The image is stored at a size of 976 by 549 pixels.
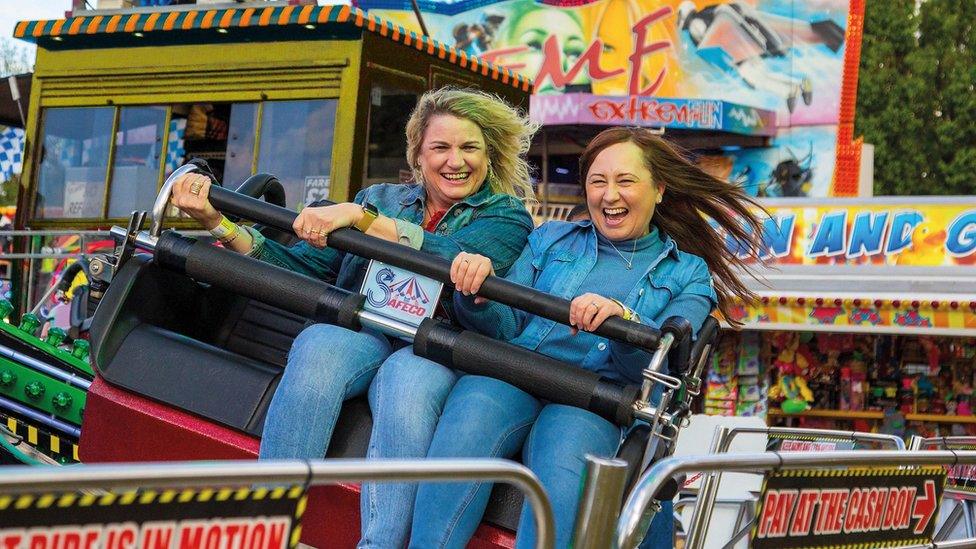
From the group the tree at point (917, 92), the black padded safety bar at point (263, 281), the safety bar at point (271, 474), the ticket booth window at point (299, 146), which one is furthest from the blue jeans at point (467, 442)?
the tree at point (917, 92)

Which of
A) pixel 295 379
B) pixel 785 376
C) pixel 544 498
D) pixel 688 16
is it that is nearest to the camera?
pixel 544 498

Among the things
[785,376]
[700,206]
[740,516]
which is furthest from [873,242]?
[700,206]

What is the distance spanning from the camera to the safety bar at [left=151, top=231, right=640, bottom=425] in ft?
7.25

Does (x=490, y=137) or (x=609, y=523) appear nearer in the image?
(x=609, y=523)

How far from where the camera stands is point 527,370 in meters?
2.25

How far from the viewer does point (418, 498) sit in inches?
82.0

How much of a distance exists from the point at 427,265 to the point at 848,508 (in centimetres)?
98

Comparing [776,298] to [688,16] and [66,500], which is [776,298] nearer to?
[688,16]

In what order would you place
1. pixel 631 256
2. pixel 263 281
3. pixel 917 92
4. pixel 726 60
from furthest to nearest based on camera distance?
pixel 917 92
pixel 726 60
pixel 631 256
pixel 263 281

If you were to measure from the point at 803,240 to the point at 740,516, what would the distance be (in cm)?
663

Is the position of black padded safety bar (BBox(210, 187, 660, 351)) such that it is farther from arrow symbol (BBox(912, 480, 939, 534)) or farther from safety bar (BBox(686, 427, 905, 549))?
arrow symbol (BBox(912, 480, 939, 534))

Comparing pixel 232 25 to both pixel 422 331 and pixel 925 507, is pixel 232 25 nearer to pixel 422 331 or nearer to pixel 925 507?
pixel 422 331

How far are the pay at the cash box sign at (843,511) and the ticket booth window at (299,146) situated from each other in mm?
3769

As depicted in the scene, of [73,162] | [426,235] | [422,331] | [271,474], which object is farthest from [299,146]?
[271,474]
